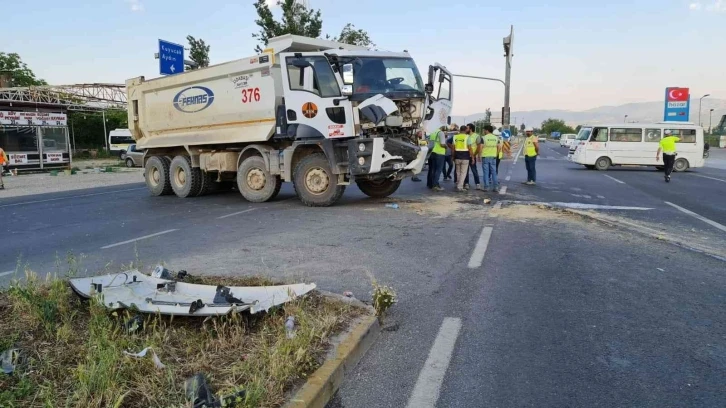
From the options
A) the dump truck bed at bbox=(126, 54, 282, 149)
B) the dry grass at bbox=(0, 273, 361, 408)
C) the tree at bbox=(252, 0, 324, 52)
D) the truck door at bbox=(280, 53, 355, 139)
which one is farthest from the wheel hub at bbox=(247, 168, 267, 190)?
the tree at bbox=(252, 0, 324, 52)

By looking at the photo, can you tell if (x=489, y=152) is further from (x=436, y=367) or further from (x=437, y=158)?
(x=436, y=367)

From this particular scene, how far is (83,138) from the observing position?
148ft

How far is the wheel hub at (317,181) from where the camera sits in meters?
10.8

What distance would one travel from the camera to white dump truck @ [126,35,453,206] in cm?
1009

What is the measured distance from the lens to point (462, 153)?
1379cm

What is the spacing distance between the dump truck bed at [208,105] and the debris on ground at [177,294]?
22.5ft

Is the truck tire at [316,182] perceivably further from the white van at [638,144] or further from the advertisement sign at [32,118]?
the advertisement sign at [32,118]

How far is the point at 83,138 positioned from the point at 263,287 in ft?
155

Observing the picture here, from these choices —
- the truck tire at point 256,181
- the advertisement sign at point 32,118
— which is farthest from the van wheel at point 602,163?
the advertisement sign at point 32,118

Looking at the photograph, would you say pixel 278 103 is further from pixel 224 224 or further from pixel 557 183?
pixel 557 183

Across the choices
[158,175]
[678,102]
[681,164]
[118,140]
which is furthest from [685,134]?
[678,102]

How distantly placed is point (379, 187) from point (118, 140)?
1387 inches

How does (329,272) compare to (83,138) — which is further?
(83,138)

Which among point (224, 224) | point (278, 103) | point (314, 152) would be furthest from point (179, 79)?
point (224, 224)
